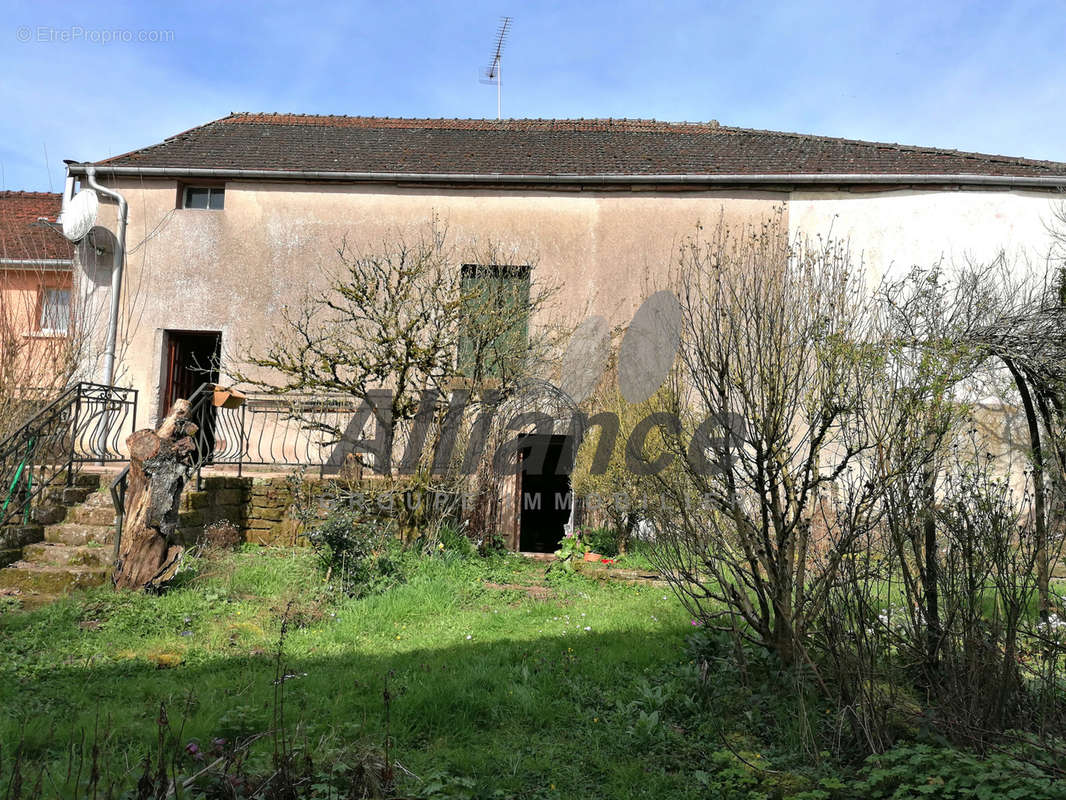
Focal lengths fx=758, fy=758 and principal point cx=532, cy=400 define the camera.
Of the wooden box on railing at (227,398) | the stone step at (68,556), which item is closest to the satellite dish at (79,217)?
the wooden box on railing at (227,398)

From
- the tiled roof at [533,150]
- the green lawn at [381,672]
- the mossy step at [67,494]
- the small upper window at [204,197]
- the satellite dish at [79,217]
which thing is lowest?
the green lawn at [381,672]

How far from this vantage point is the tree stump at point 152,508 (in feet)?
22.0

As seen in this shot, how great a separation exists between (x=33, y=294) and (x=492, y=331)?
835 cm

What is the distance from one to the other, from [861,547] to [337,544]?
483cm

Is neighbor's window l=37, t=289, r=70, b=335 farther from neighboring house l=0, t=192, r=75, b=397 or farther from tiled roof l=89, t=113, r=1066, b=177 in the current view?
tiled roof l=89, t=113, r=1066, b=177

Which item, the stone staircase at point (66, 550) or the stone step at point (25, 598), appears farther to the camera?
the stone staircase at point (66, 550)

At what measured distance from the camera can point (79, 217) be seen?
36.0 feet

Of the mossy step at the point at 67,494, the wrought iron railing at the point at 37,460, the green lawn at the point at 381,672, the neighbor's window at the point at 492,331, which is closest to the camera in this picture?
the green lawn at the point at 381,672

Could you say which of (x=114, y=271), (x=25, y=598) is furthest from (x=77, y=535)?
(x=114, y=271)

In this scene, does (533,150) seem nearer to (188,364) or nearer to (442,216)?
(442,216)

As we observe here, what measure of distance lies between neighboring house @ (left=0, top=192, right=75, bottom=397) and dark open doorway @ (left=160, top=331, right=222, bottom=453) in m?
1.49

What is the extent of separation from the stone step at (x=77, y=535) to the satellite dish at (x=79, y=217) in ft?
18.0

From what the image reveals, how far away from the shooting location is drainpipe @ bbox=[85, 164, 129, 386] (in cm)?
1120

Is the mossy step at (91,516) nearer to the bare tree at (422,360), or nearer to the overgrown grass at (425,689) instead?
the overgrown grass at (425,689)
